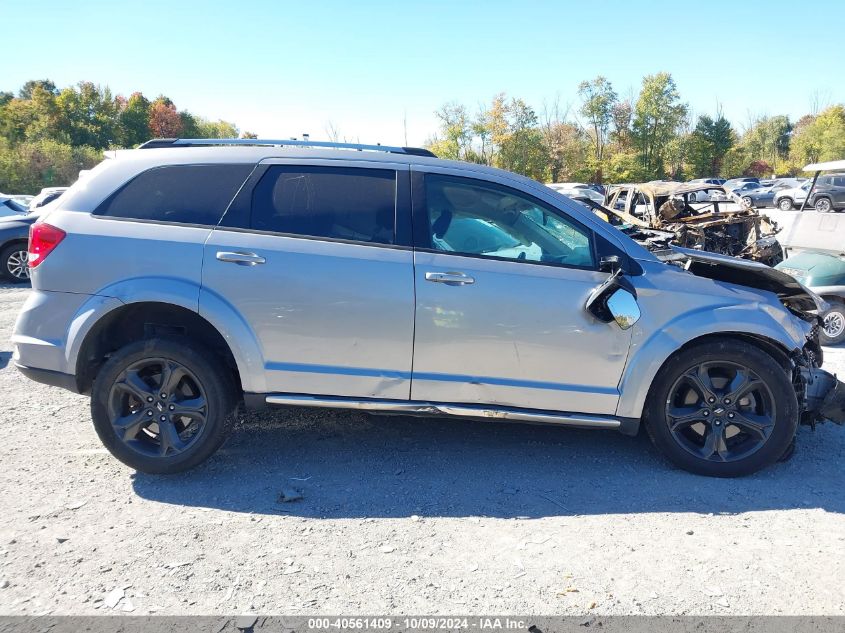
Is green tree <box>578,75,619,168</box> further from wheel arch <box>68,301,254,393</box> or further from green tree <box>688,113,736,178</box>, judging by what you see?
wheel arch <box>68,301,254,393</box>

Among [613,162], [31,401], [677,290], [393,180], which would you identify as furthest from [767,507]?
[613,162]

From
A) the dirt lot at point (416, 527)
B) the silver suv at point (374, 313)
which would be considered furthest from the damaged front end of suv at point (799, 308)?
the dirt lot at point (416, 527)

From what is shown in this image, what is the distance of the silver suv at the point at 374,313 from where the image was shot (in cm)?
355

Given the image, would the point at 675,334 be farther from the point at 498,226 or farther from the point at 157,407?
the point at 157,407

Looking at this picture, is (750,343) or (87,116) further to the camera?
(87,116)

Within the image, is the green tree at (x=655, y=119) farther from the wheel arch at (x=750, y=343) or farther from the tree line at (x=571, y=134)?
the wheel arch at (x=750, y=343)

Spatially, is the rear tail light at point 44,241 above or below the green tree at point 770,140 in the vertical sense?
below

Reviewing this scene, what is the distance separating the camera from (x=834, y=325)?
6887 mm

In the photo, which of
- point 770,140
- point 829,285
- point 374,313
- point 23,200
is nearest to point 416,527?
point 374,313

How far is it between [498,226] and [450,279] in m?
0.55

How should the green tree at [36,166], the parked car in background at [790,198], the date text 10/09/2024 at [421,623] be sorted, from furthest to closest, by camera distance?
the green tree at [36,166] → the parked car in background at [790,198] → the date text 10/09/2024 at [421,623]

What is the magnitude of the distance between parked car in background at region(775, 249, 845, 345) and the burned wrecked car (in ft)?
14.5

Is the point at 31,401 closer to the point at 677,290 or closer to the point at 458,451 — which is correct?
the point at 458,451

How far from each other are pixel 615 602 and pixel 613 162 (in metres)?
54.8
